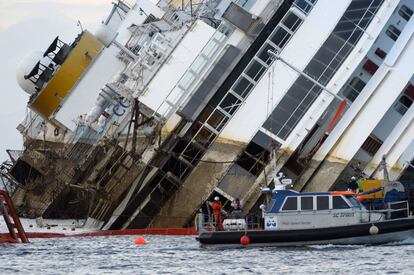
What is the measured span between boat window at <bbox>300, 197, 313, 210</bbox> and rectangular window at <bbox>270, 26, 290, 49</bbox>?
15.5 metres

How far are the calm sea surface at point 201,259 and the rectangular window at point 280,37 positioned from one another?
1307 cm

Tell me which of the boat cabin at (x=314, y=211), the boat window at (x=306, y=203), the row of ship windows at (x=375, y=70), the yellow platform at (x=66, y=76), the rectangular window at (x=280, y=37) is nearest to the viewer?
the boat cabin at (x=314, y=211)

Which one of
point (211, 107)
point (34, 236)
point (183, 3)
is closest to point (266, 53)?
point (211, 107)

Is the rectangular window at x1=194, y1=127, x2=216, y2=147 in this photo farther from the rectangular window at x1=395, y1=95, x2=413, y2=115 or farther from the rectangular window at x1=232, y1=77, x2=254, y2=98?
the rectangular window at x1=395, y1=95, x2=413, y2=115

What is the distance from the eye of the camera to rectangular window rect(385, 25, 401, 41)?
7000 centimetres

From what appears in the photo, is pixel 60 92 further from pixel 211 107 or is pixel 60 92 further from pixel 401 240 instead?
pixel 401 240

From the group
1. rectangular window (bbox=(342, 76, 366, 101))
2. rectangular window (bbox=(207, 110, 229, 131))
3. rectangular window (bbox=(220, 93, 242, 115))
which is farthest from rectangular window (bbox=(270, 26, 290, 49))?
rectangular window (bbox=(207, 110, 229, 131))

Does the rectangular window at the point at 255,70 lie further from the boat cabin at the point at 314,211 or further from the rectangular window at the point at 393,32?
the boat cabin at the point at 314,211

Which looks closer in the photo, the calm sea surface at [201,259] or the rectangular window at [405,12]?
the calm sea surface at [201,259]

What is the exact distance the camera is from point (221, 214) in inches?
2249

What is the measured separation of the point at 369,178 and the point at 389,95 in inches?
140

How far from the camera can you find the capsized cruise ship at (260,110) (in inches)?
2606

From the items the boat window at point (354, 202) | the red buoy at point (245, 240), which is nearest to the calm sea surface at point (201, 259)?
the red buoy at point (245, 240)

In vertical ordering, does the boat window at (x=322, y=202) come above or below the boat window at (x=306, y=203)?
above
